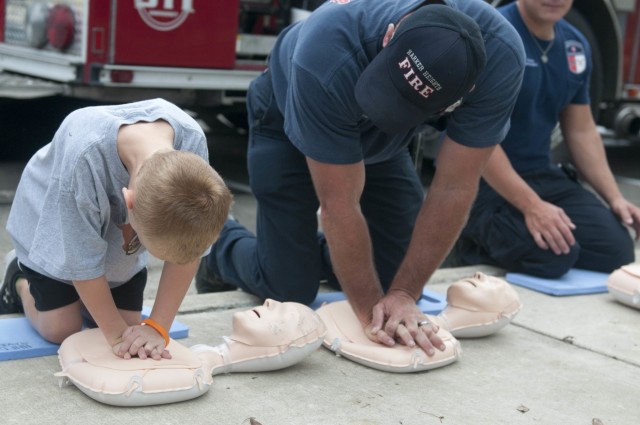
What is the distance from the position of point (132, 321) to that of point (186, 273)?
0.41 metres

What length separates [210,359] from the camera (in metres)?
2.80

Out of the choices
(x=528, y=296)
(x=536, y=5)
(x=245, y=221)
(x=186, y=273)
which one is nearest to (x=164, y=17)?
(x=245, y=221)

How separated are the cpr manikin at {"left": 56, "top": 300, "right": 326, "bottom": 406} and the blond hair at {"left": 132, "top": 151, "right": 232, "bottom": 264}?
408 millimetres

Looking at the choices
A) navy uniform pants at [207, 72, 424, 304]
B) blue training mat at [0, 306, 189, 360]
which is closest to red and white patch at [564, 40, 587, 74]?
navy uniform pants at [207, 72, 424, 304]

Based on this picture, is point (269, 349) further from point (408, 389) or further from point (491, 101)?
point (491, 101)

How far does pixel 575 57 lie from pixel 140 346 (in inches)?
104

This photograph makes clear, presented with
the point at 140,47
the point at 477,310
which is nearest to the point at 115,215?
the point at 477,310

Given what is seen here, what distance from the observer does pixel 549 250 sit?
411 cm

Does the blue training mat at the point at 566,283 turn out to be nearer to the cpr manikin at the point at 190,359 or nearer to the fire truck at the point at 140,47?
the cpr manikin at the point at 190,359

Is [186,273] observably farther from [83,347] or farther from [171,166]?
[171,166]

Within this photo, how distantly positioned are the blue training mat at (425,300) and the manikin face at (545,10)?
1339 mm

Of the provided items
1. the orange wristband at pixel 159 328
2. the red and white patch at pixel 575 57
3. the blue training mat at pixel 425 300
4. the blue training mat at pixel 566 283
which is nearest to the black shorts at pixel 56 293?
the orange wristband at pixel 159 328

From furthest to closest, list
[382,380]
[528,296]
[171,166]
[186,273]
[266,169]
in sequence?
[528,296]
[266,169]
[382,380]
[186,273]
[171,166]

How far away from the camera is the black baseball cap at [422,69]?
2.47 metres
